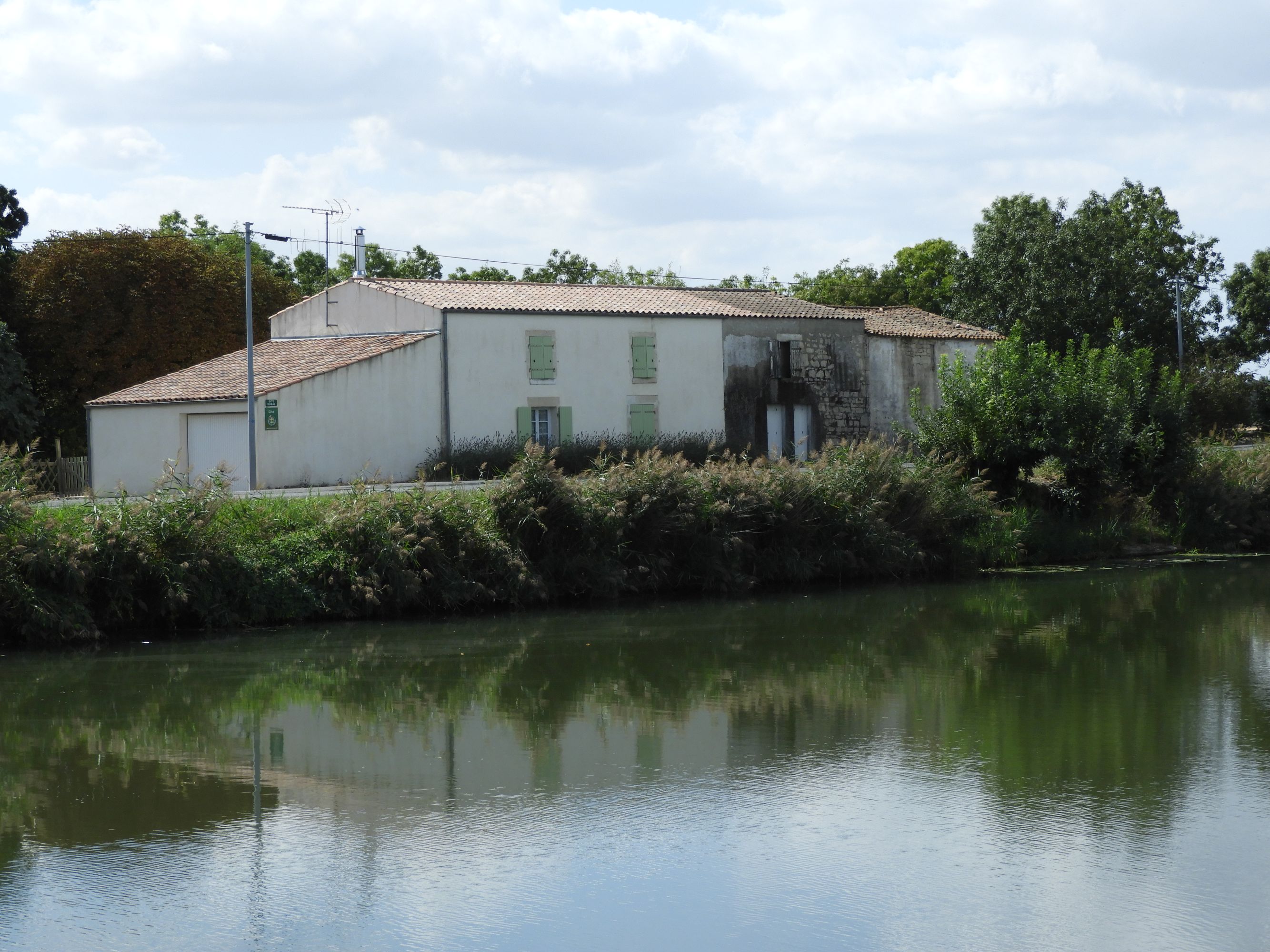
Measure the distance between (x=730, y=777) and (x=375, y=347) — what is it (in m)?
24.4

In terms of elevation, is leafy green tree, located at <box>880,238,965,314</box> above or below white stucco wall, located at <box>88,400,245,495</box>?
above

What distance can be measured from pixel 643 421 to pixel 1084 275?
20.3m

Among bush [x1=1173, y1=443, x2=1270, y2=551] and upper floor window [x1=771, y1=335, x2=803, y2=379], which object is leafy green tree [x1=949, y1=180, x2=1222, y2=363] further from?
bush [x1=1173, y1=443, x2=1270, y2=551]

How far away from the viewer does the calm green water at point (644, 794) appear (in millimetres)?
6820

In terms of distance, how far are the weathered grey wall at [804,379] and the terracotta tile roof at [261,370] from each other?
8949 mm

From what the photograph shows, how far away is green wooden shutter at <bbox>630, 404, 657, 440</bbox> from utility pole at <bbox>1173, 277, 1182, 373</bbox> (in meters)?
20.5

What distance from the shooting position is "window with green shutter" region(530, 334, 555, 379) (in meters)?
34.8

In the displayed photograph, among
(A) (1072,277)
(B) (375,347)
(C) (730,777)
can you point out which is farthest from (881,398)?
(C) (730,777)

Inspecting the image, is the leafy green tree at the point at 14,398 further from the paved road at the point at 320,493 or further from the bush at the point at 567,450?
the paved road at the point at 320,493

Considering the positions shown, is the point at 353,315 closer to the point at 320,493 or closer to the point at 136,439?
the point at 136,439

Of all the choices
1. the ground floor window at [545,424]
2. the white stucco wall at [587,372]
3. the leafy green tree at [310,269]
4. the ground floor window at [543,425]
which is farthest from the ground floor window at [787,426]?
the leafy green tree at [310,269]

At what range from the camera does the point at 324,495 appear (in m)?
20.8

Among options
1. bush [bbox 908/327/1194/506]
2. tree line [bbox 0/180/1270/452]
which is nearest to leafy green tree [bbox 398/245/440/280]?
tree line [bbox 0/180/1270/452]

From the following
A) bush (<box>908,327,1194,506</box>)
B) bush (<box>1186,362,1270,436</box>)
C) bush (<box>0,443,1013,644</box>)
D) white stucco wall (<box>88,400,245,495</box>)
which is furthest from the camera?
bush (<box>1186,362,1270,436</box>)
